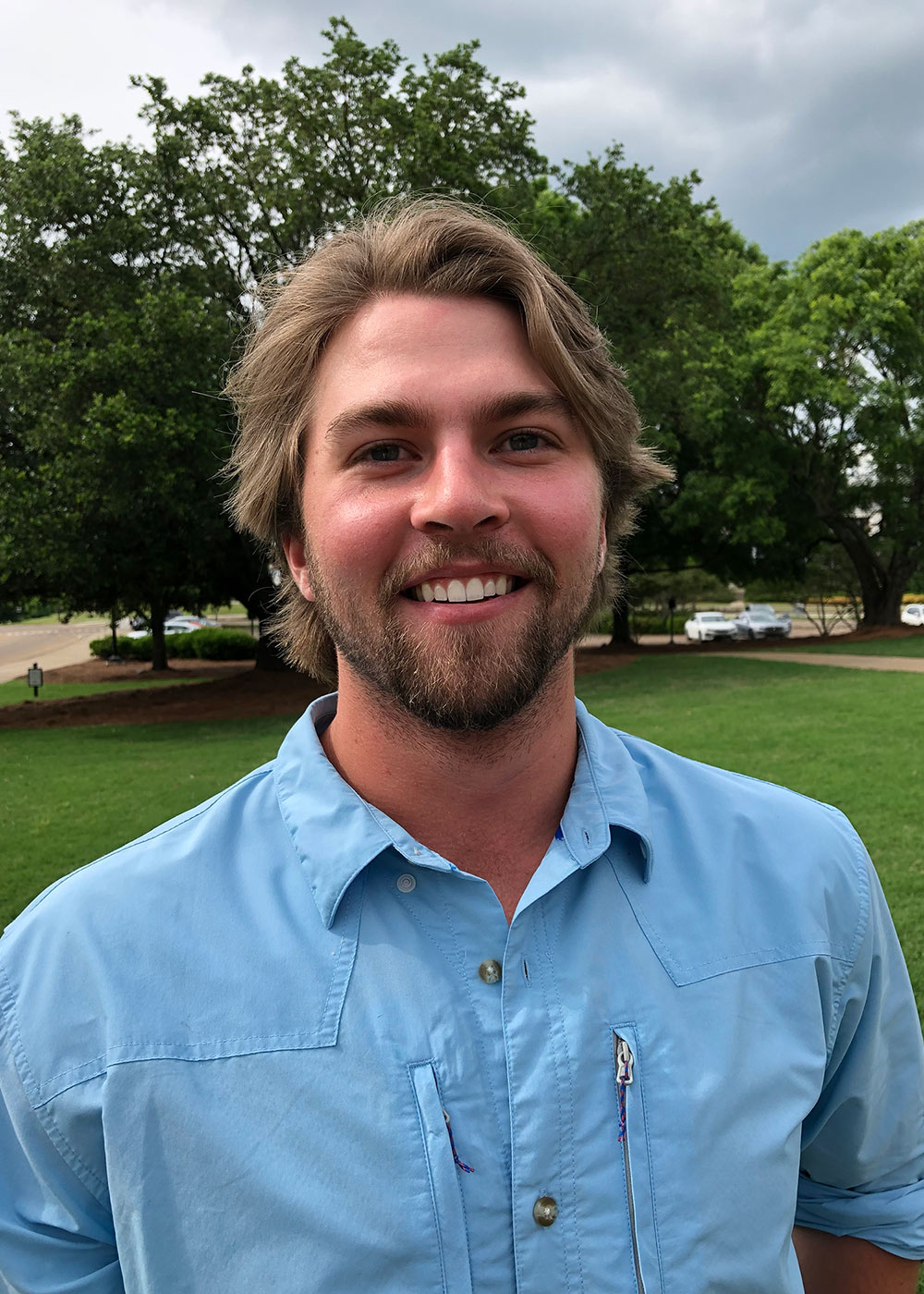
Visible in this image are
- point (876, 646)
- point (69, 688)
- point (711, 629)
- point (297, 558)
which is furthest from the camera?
point (711, 629)

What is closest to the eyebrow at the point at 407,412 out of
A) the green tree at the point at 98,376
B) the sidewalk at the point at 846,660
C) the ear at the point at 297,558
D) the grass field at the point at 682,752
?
the ear at the point at 297,558

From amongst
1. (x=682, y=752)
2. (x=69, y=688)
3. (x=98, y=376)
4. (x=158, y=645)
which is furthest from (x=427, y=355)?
(x=158, y=645)

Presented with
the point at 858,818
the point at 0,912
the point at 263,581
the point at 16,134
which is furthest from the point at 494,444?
the point at 263,581

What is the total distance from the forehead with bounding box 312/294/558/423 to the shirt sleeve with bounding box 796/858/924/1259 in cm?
111

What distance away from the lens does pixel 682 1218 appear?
140 centimetres

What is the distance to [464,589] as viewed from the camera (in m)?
1.65

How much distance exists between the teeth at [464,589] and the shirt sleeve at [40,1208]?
0.91 meters

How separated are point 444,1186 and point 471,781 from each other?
62cm

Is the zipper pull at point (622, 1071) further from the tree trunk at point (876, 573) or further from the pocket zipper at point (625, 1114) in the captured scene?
the tree trunk at point (876, 573)

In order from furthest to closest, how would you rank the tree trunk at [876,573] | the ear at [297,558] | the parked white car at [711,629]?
the parked white car at [711,629] → the tree trunk at [876,573] → the ear at [297,558]

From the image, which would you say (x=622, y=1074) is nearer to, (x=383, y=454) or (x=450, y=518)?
(x=450, y=518)

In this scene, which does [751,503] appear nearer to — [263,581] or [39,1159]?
[263,581]

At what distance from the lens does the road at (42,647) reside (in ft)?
129

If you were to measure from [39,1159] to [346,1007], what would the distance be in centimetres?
47
